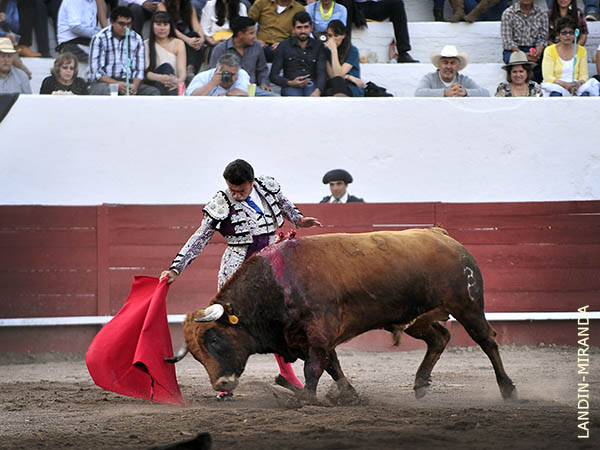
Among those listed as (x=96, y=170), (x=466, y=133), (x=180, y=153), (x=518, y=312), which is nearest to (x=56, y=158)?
(x=96, y=170)

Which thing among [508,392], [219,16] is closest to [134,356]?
[508,392]

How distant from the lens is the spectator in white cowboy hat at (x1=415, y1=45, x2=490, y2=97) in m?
8.21

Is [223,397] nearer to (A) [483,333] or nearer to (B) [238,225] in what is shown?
(B) [238,225]

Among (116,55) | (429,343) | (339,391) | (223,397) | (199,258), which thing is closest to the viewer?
(339,391)

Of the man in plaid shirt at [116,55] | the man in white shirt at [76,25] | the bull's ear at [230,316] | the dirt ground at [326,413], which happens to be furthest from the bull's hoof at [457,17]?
the bull's ear at [230,316]

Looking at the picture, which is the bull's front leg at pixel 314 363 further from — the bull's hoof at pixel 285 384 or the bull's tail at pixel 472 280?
the bull's tail at pixel 472 280

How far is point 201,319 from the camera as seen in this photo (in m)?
4.55

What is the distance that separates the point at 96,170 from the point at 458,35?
4.08m

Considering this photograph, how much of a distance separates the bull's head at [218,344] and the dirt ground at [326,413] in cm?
17

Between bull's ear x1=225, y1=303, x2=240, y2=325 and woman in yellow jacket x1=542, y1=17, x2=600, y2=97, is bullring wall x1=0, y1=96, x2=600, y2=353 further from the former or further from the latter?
bull's ear x1=225, y1=303, x2=240, y2=325

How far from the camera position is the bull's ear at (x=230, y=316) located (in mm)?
4605

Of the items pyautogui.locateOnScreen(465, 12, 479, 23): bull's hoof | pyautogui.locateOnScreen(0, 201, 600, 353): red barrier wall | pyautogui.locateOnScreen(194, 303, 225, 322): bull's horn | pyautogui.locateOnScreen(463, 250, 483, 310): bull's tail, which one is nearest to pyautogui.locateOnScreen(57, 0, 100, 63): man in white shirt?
pyautogui.locateOnScreen(0, 201, 600, 353): red barrier wall

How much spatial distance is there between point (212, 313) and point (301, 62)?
13.6 ft

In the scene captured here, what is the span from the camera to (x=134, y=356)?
199 inches
